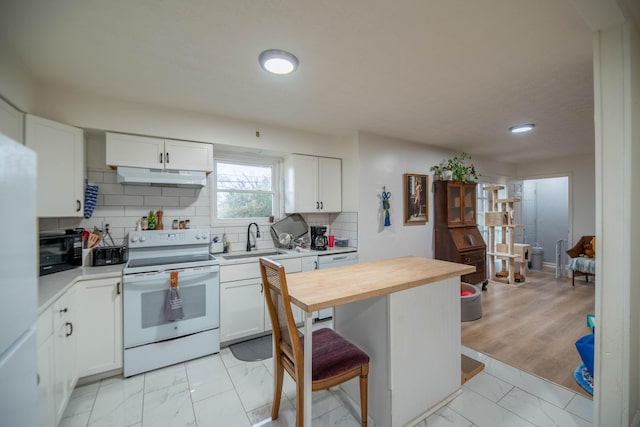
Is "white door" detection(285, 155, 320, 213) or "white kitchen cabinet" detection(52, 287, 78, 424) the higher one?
"white door" detection(285, 155, 320, 213)

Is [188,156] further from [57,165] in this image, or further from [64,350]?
[64,350]

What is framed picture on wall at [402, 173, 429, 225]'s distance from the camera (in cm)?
398

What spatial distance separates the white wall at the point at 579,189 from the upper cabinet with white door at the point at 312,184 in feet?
16.0

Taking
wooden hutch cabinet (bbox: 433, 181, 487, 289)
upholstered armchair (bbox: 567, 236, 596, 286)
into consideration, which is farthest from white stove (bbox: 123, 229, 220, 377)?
upholstered armchair (bbox: 567, 236, 596, 286)

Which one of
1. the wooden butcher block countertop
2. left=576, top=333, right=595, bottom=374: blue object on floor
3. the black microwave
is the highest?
the black microwave

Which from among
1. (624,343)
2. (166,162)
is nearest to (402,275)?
(624,343)

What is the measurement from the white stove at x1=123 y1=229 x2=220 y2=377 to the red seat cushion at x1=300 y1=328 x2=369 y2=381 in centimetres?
131

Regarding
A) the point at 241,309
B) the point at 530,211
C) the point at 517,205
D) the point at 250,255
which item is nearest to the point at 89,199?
the point at 250,255

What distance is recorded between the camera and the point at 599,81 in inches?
57.0

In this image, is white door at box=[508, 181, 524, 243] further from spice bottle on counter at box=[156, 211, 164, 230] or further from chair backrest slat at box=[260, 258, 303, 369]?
spice bottle on counter at box=[156, 211, 164, 230]

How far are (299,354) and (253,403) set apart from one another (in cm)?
90

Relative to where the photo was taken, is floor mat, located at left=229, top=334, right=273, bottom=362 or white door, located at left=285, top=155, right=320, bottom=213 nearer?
floor mat, located at left=229, top=334, right=273, bottom=362

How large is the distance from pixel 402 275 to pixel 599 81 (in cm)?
150

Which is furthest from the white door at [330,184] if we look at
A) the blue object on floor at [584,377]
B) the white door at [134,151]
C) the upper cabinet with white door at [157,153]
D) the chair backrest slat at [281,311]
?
the blue object on floor at [584,377]
